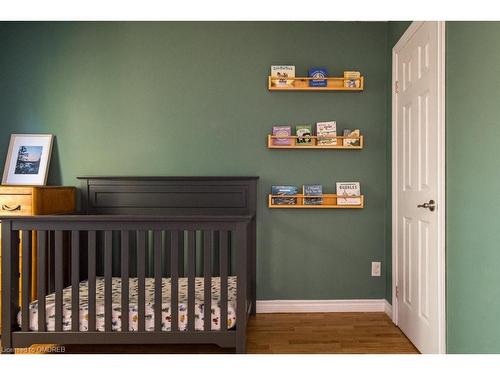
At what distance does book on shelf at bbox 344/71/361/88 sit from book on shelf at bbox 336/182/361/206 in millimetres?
728

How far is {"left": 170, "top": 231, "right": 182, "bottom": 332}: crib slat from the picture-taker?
6.56 ft

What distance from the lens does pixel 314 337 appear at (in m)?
2.49

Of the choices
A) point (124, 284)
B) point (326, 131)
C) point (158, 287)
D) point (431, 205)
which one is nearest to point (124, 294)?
point (124, 284)

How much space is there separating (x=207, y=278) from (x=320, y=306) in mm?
1342

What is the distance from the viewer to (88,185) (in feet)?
9.82

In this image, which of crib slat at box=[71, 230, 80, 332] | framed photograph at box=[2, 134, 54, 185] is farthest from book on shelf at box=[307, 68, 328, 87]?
framed photograph at box=[2, 134, 54, 185]

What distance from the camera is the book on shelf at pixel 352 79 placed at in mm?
2920

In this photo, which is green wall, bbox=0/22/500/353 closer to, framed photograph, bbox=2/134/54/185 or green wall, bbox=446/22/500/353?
framed photograph, bbox=2/134/54/185

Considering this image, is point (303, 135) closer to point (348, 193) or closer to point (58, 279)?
point (348, 193)

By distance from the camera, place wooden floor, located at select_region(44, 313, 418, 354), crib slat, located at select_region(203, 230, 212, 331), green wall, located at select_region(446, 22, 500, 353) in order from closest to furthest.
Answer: green wall, located at select_region(446, 22, 500, 353) → crib slat, located at select_region(203, 230, 212, 331) → wooden floor, located at select_region(44, 313, 418, 354)
